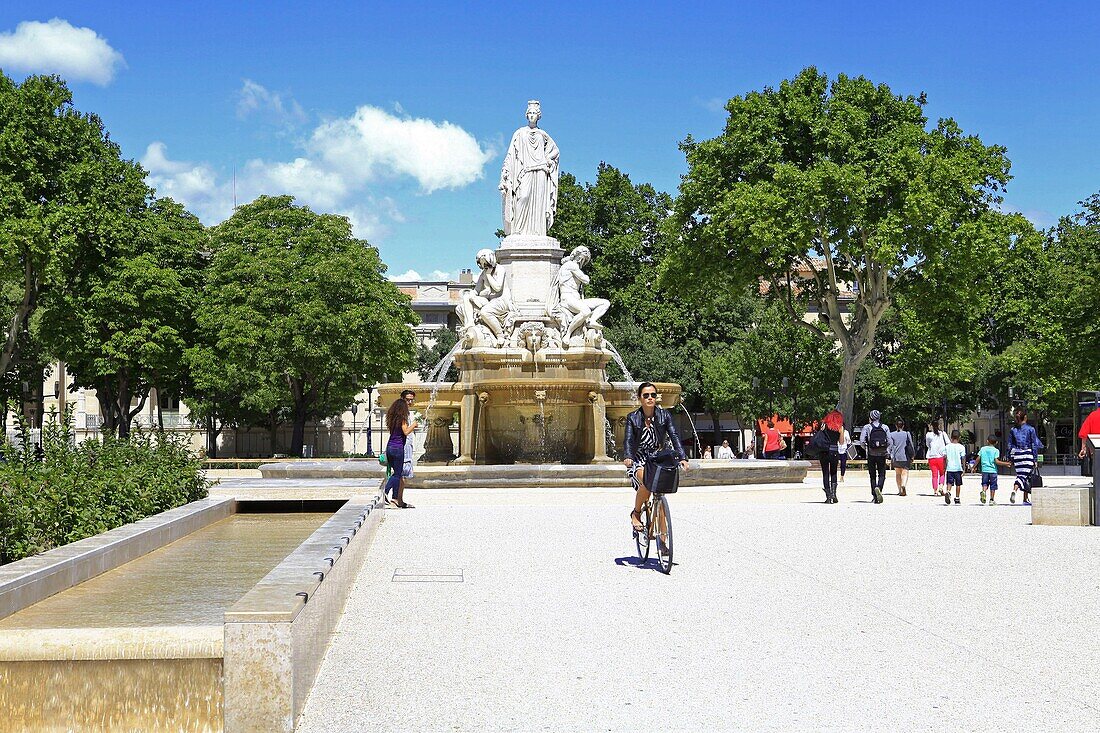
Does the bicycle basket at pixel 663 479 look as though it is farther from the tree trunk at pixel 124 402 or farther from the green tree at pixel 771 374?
the green tree at pixel 771 374

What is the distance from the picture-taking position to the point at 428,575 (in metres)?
10.7

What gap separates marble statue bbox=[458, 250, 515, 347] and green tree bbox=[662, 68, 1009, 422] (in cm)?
1138

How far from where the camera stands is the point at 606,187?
60688 mm

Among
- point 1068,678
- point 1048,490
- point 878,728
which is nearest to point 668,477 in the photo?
point 1068,678

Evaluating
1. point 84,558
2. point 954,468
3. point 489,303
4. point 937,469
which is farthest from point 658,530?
point 489,303

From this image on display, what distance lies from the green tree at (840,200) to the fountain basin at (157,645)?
32174 mm

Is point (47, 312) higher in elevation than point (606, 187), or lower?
lower

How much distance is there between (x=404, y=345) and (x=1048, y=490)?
4044 centimetres

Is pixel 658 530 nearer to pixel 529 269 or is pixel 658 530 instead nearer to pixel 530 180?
pixel 529 269

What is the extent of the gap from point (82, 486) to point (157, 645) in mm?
5756

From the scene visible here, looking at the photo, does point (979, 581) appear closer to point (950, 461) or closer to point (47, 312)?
point (950, 461)

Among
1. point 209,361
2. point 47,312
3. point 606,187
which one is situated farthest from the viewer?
point 606,187

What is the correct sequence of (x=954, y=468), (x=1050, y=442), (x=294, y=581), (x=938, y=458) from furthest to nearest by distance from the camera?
(x=1050, y=442)
(x=938, y=458)
(x=954, y=468)
(x=294, y=581)

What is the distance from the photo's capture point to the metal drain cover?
10.3 metres
